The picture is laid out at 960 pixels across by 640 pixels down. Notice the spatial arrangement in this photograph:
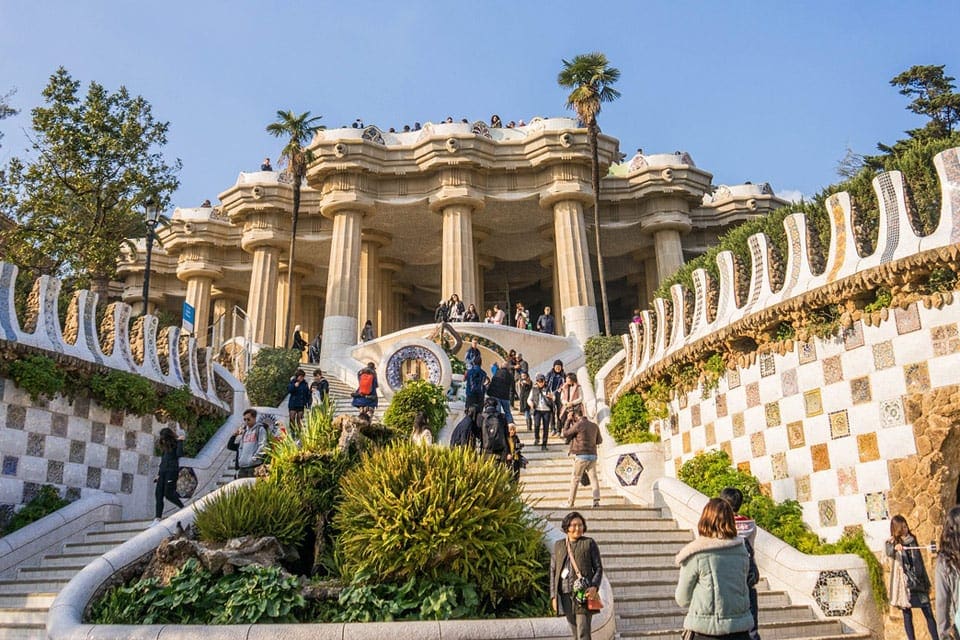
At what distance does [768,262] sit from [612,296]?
3348 cm

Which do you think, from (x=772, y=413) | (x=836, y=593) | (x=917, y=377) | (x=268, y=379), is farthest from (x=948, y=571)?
(x=268, y=379)

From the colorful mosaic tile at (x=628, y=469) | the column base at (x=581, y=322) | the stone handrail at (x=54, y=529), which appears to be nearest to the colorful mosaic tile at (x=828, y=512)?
the colorful mosaic tile at (x=628, y=469)

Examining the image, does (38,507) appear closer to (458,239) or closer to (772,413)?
(772,413)

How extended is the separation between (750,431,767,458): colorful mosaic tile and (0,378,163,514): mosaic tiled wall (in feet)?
33.1

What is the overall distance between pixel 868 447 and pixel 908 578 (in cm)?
226

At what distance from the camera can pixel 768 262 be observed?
496 inches

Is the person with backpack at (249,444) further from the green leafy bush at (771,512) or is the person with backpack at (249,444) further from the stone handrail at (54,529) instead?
the green leafy bush at (771,512)

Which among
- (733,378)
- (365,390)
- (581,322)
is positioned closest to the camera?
(733,378)

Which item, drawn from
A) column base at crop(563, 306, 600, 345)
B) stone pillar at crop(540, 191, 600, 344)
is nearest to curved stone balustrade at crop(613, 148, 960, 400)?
column base at crop(563, 306, 600, 345)

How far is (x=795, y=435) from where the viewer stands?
11352 mm

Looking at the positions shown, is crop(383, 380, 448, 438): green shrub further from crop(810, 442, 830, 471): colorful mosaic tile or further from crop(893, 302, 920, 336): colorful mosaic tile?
crop(893, 302, 920, 336): colorful mosaic tile

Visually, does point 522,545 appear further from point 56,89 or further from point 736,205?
point 736,205

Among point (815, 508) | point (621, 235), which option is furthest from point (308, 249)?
point (815, 508)

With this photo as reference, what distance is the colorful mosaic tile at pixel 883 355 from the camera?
392 inches
